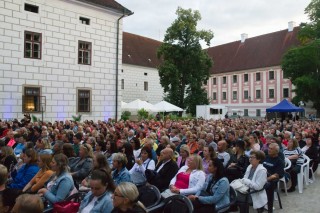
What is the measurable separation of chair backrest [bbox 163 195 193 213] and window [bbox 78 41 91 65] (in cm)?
1912

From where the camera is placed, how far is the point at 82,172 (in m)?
6.58

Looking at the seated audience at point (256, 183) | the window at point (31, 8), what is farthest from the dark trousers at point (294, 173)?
the window at point (31, 8)

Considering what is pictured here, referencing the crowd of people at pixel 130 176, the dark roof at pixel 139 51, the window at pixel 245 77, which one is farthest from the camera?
the window at pixel 245 77

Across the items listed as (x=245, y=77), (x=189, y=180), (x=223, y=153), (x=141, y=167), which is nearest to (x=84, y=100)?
(x=223, y=153)

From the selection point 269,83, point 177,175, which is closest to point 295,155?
point 177,175

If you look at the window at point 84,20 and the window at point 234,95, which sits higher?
the window at point 84,20

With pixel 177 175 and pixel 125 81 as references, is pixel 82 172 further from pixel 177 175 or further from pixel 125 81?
pixel 125 81

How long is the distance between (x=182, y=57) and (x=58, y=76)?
63.7ft

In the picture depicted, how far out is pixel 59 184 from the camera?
4852mm

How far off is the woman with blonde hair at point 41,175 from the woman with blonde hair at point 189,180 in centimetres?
201

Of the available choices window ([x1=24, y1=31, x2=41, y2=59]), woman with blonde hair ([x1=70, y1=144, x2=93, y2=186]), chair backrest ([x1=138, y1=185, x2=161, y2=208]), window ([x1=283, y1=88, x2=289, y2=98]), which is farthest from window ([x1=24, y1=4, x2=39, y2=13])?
window ([x1=283, y1=88, x2=289, y2=98])

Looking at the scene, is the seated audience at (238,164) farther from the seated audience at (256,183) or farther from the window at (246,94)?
the window at (246,94)

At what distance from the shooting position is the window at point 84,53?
22531mm

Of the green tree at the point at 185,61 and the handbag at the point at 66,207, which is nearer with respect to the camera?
the handbag at the point at 66,207
